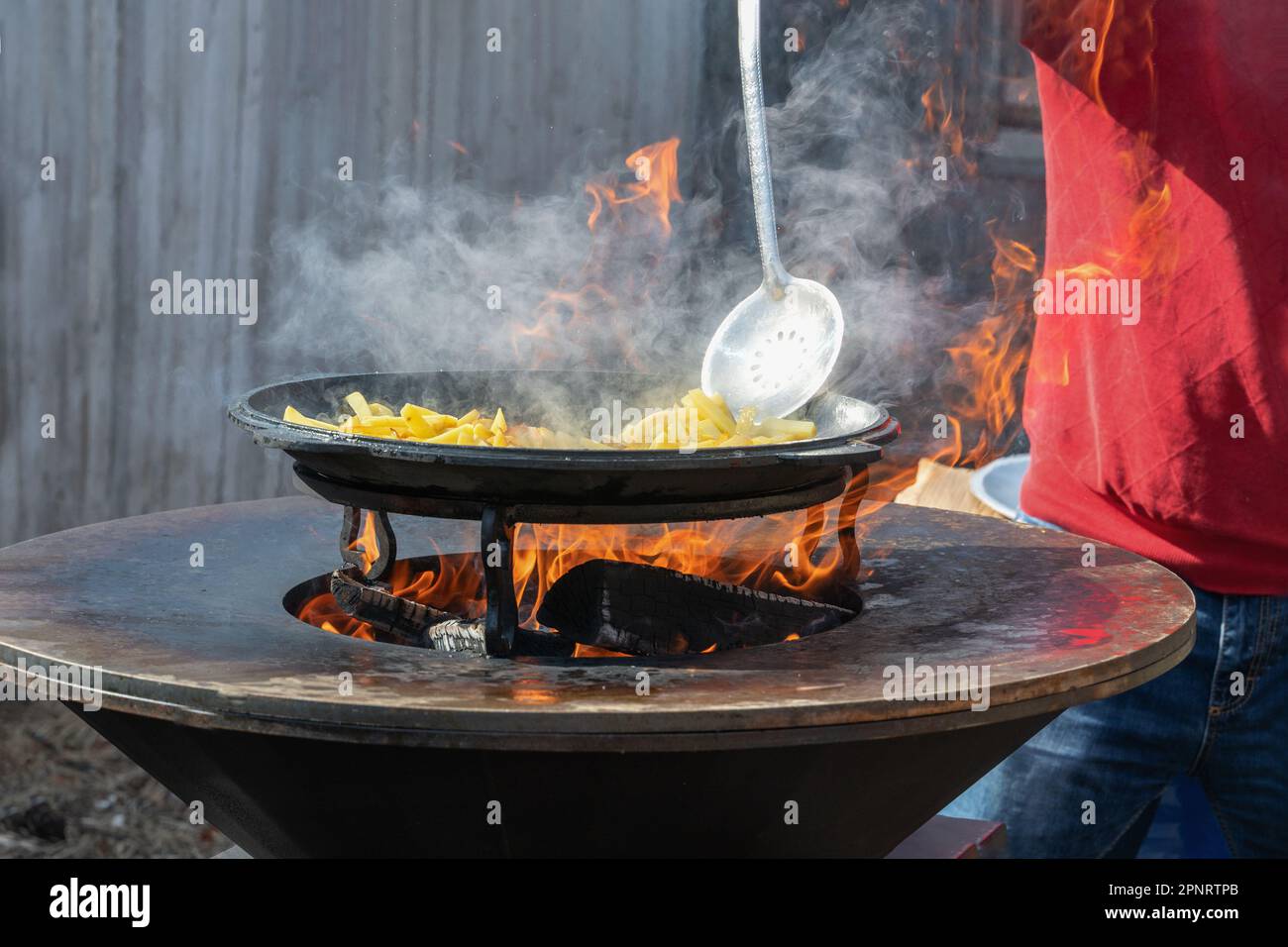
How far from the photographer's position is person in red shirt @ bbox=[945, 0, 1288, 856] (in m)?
2.38

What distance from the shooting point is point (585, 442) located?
234 cm

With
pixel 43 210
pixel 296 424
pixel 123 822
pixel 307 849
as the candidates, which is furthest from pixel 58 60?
pixel 307 849

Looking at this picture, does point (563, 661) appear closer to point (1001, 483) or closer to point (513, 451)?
point (513, 451)

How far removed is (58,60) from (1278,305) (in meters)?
4.27

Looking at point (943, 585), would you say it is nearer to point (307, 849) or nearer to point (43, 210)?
point (307, 849)

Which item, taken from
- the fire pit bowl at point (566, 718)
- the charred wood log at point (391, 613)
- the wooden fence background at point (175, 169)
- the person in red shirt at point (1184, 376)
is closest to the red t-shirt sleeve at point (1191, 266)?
the person in red shirt at point (1184, 376)

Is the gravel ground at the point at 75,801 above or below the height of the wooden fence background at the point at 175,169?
below

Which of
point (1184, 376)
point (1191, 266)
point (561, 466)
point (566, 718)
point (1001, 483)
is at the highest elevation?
point (1191, 266)

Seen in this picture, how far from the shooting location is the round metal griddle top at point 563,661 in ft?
5.10

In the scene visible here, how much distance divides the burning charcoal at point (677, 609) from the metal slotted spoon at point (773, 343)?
1.49ft

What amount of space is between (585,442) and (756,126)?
65cm

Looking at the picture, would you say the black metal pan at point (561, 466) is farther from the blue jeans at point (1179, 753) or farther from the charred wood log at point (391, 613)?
the blue jeans at point (1179, 753)

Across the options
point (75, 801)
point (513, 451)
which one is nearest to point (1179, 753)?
point (513, 451)
